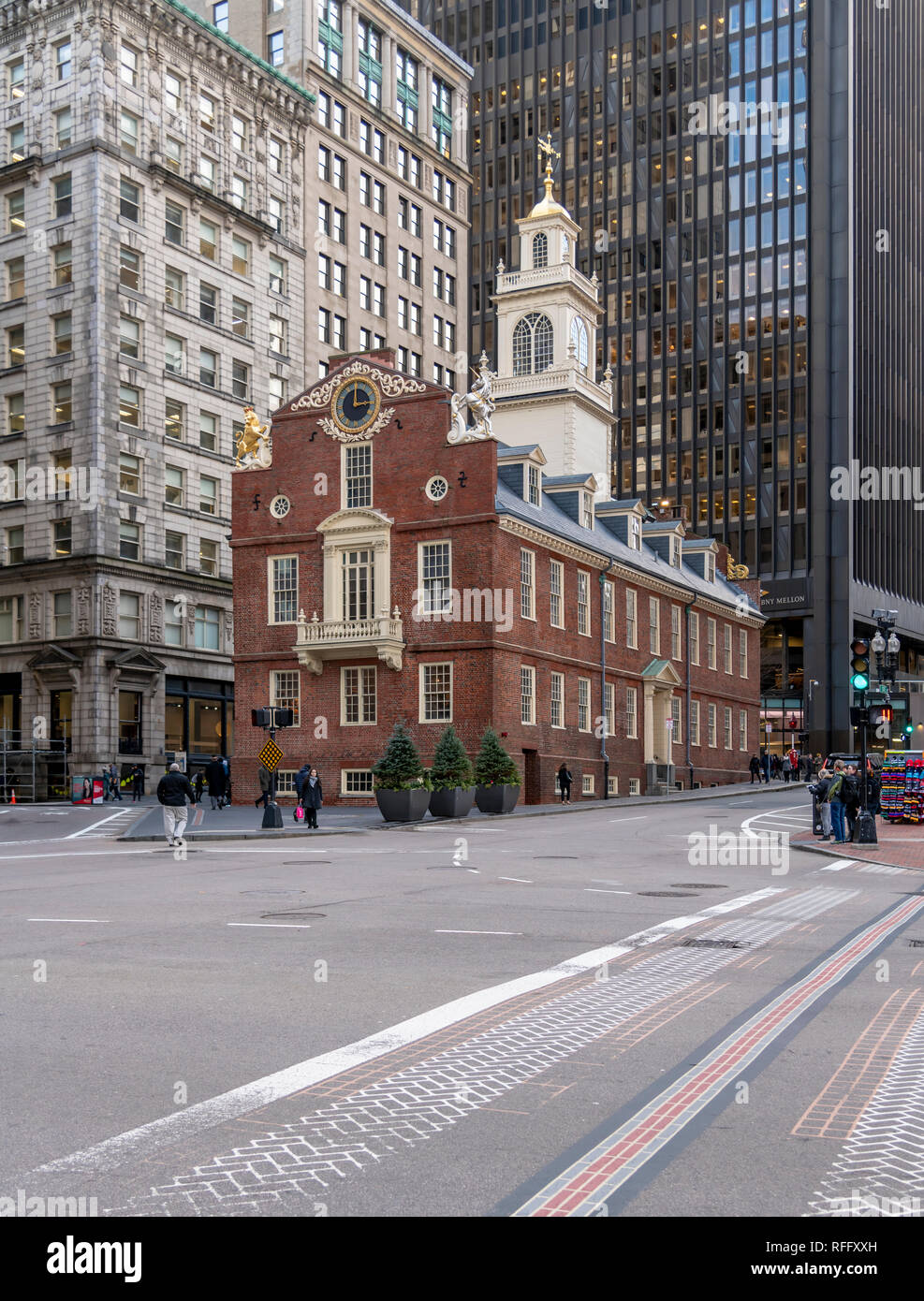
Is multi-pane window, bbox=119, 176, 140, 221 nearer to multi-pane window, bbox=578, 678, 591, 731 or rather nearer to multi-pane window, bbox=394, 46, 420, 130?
multi-pane window, bbox=394, 46, 420, 130

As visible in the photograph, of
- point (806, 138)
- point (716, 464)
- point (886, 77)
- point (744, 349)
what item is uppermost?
point (886, 77)

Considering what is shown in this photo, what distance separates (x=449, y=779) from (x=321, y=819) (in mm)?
4075

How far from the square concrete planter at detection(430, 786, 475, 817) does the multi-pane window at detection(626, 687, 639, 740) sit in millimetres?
19085

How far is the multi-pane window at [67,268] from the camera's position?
195 feet

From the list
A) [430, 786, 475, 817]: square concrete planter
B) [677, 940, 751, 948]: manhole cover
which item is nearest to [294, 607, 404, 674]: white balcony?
[430, 786, 475, 817]: square concrete planter

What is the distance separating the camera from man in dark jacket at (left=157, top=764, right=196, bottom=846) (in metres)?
25.7

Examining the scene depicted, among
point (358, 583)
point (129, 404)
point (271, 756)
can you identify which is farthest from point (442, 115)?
point (271, 756)

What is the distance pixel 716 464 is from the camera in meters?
104

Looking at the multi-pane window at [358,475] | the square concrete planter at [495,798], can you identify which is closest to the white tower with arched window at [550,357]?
the multi-pane window at [358,475]
